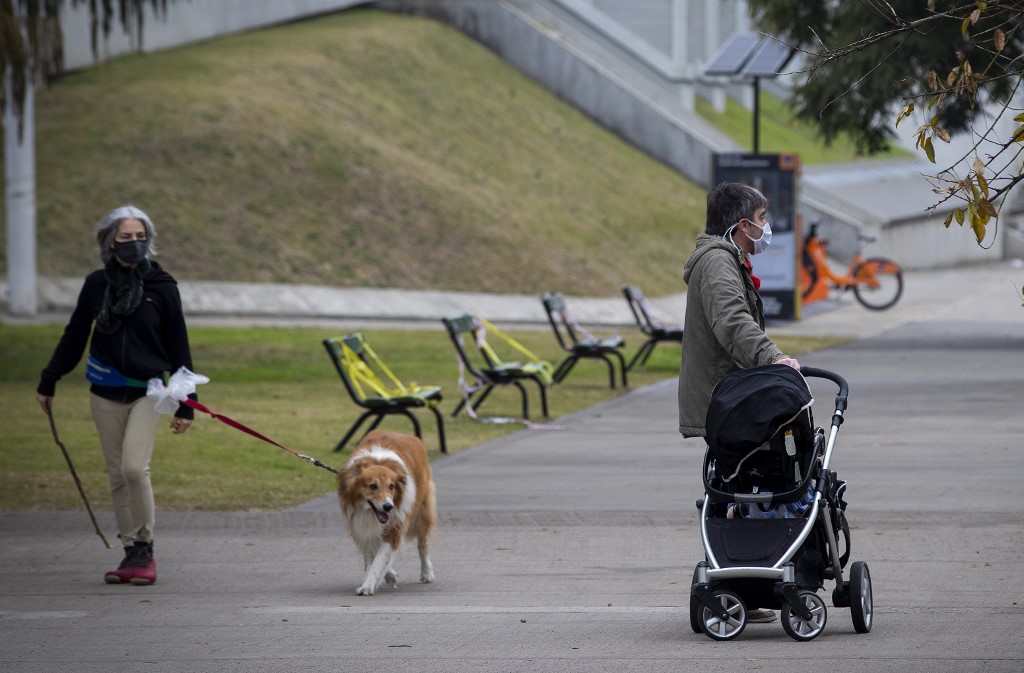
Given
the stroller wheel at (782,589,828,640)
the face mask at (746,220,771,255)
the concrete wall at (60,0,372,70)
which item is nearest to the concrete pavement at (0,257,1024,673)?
the stroller wheel at (782,589,828,640)

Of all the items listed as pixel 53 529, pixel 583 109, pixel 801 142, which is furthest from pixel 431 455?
pixel 801 142

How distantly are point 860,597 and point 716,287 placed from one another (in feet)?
4.73

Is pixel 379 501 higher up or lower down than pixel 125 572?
higher up

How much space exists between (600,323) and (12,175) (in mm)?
9961

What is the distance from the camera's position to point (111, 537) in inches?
400

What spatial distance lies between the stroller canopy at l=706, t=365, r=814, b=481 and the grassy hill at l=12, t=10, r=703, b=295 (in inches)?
881

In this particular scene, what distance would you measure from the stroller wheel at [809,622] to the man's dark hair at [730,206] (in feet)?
5.34

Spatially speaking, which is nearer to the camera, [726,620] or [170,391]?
[726,620]

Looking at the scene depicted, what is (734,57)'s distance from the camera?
28.3 m

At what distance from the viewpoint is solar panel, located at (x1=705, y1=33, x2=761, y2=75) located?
27.9 meters

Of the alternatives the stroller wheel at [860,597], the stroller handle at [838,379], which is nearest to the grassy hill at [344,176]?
the stroller handle at [838,379]

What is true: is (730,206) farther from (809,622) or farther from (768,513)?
(809,622)

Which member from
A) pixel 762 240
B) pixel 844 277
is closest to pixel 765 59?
pixel 844 277

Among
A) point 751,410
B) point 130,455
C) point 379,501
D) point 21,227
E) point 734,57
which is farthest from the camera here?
point 734,57
